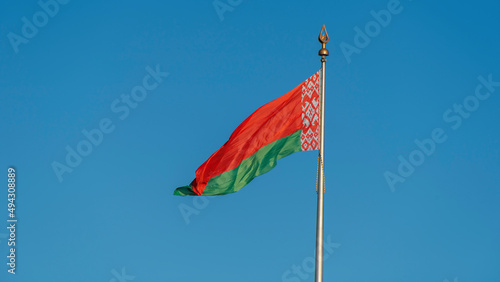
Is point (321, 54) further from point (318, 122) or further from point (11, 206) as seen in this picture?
point (11, 206)

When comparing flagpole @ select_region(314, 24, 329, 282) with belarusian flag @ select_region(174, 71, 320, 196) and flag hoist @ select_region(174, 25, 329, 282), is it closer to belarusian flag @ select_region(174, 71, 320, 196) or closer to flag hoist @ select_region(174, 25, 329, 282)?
flag hoist @ select_region(174, 25, 329, 282)

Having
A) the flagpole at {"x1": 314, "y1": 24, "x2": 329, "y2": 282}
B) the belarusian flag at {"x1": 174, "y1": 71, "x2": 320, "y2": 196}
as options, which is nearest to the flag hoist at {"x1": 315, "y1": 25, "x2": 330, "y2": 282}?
the flagpole at {"x1": 314, "y1": 24, "x2": 329, "y2": 282}

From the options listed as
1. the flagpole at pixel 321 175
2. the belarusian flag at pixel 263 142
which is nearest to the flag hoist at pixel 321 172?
the flagpole at pixel 321 175

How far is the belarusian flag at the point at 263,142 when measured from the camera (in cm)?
2967

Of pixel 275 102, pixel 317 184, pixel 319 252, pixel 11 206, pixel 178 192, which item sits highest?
pixel 11 206

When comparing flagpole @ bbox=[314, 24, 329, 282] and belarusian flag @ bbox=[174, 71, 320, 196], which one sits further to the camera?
belarusian flag @ bbox=[174, 71, 320, 196]

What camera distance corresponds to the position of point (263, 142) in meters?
30.0

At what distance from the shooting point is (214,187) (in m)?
29.7

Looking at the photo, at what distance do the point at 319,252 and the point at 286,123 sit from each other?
5.38 metres

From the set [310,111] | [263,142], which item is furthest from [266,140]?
[310,111]

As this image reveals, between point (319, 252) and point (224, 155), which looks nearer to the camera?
point (319, 252)

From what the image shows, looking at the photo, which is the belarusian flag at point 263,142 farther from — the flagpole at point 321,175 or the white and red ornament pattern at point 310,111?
the flagpole at point 321,175

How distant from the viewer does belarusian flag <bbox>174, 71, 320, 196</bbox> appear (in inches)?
1168

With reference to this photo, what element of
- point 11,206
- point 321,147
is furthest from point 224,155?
point 11,206
